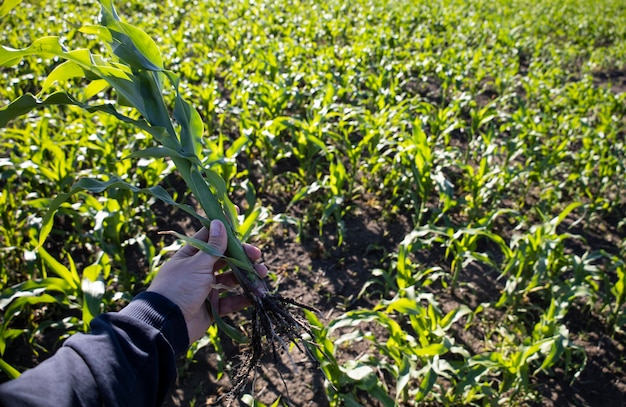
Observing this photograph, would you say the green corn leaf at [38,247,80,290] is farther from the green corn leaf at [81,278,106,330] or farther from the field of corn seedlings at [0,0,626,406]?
the green corn leaf at [81,278,106,330]

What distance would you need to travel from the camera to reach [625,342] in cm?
288

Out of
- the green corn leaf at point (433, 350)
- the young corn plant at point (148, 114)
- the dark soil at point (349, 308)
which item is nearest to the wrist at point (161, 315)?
the young corn plant at point (148, 114)

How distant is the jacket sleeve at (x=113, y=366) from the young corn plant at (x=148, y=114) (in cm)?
28

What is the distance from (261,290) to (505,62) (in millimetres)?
7025

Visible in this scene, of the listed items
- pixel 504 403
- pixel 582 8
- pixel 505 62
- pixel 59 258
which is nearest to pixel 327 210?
pixel 504 403

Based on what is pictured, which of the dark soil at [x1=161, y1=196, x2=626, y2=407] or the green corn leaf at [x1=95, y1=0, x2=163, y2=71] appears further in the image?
the dark soil at [x1=161, y1=196, x2=626, y2=407]

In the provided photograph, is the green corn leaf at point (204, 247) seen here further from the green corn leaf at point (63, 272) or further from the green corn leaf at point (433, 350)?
the green corn leaf at point (63, 272)

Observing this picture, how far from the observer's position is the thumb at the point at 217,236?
1.71 m

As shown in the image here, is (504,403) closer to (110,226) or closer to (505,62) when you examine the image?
(110,226)

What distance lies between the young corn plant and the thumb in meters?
0.04

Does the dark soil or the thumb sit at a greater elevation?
the thumb

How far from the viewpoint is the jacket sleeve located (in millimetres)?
1064

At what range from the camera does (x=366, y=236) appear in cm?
370

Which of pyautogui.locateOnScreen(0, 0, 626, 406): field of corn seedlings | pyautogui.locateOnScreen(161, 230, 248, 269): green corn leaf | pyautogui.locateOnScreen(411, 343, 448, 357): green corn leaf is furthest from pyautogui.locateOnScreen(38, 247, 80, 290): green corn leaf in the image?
pyautogui.locateOnScreen(411, 343, 448, 357): green corn leaf
